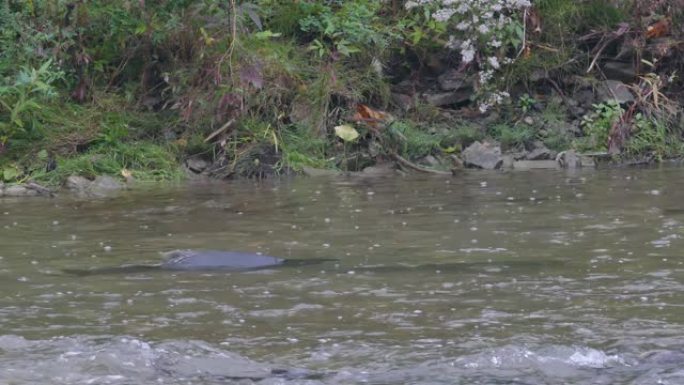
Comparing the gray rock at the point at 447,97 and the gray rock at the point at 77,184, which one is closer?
the gray rock at the point at 77,184

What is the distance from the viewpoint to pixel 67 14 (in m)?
13.2

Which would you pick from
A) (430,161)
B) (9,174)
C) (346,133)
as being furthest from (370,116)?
(9,174)

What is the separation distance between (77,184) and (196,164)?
135 centimetres

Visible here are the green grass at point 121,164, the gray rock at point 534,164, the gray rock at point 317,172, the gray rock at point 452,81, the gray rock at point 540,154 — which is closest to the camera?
the green grass at point 121,164

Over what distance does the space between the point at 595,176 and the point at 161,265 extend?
5.42 meters

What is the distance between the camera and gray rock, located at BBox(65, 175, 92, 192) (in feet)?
39.0

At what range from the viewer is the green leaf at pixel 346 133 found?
512 inches

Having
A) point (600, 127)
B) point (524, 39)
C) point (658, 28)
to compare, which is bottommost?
point (600, 127)

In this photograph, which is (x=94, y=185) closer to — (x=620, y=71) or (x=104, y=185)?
(x=104, y=185)

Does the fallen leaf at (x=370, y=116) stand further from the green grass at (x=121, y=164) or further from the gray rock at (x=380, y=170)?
the green grass at (x=121, y=164)

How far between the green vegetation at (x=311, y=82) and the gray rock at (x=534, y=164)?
0.48 m

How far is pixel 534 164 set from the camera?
12.9 meters

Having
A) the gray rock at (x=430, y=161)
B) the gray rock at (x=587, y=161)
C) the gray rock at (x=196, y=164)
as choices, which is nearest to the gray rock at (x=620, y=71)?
the gray rock at (x=587, y=161)

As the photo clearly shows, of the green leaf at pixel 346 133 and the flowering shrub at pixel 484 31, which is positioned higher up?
the flowering shrub at pixel 484 31
